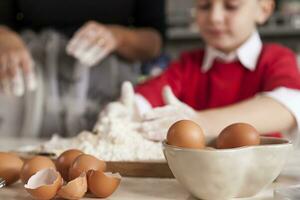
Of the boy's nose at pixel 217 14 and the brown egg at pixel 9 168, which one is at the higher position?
the boy's nose at pixel 217 14

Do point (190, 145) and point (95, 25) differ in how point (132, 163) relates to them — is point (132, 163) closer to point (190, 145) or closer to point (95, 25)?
point (190, 145)

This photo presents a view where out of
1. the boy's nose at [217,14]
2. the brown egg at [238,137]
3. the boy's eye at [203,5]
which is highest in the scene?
the boy's eye at [203,5]

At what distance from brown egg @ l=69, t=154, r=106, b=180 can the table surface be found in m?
0.04

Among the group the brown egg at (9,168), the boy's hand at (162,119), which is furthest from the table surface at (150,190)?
the boy's hand at (162,119)

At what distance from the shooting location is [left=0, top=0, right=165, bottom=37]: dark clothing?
4.50 feet

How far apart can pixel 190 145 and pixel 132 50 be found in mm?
801

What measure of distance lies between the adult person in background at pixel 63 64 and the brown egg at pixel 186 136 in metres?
0.63

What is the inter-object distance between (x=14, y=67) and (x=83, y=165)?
576 mm

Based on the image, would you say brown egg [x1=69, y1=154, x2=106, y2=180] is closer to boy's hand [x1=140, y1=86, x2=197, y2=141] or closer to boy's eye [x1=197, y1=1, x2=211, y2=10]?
boy's hand [x1=140, y1=86, x2=197, y2=141]

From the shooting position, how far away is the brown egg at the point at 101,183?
52 cm

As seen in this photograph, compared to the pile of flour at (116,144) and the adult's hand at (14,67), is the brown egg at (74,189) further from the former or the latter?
the adult's hand at (14,67)

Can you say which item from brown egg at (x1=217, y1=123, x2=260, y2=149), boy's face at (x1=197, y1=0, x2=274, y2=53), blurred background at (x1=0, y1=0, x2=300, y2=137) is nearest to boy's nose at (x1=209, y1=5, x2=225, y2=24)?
boy's face at (x1=197, y1=0, x2=274, y2=53)

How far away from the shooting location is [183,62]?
1104mm

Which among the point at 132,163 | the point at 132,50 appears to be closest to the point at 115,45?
the point at 132,50
